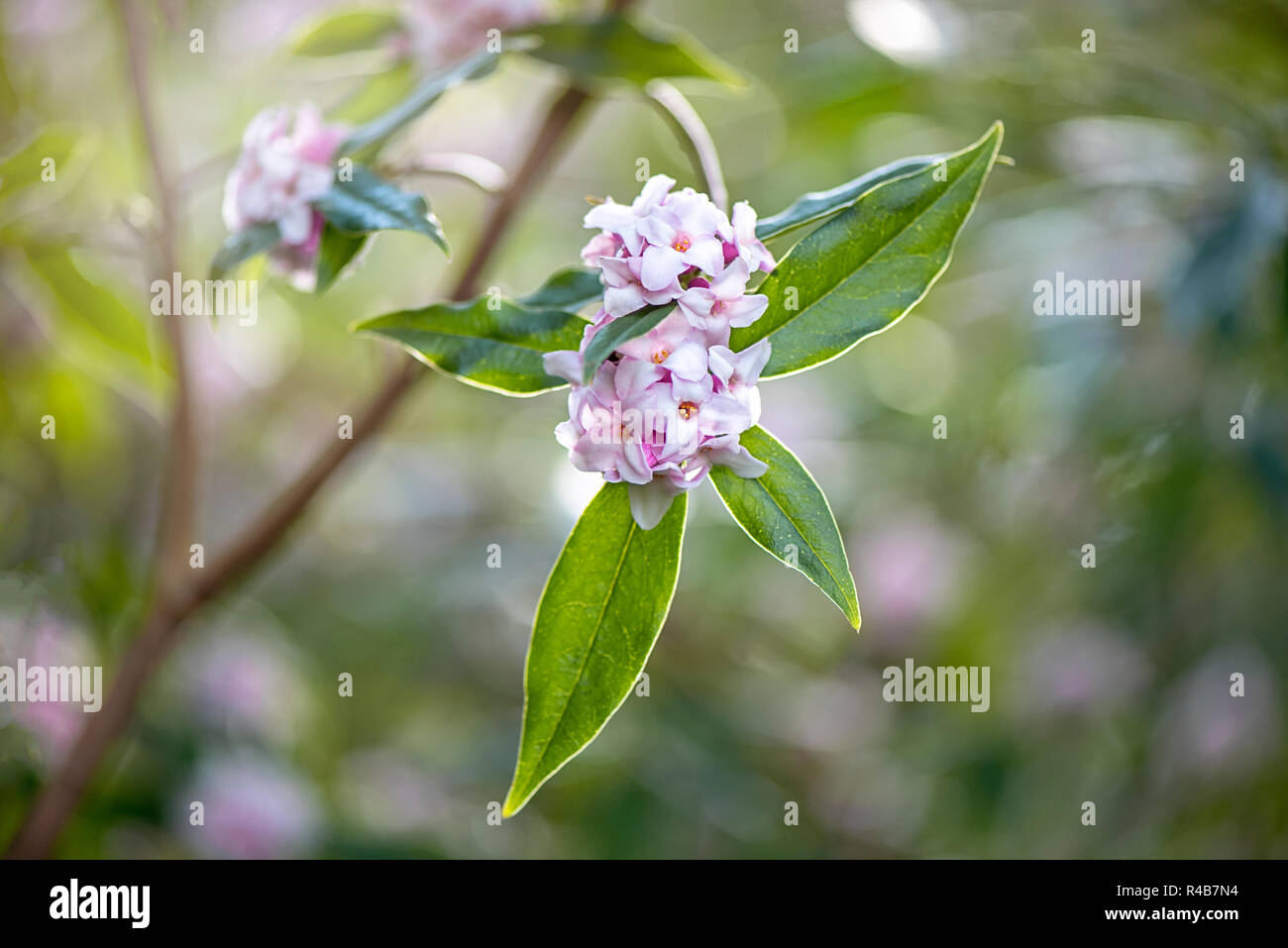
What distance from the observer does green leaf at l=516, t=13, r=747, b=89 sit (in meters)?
0.72

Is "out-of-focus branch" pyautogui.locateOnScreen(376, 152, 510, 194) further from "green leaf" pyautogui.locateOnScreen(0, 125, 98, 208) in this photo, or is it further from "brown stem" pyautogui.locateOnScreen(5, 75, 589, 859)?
"green leaf" pyautogui.locateOnScreen(0, 125, 98, 208)

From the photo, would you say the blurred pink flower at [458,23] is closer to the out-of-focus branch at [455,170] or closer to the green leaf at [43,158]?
the out-of-focus branch at [455,170]

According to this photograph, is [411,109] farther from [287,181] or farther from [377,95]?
[377,95]

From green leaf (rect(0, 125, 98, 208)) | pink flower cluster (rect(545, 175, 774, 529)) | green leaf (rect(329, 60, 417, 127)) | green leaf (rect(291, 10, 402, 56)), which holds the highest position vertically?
green leaf (rect(291, 10, 402, 56))

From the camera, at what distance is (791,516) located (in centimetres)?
49

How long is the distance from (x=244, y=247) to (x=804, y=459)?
1.11 m

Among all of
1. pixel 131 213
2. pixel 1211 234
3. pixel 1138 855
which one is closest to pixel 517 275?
pixel 131 213

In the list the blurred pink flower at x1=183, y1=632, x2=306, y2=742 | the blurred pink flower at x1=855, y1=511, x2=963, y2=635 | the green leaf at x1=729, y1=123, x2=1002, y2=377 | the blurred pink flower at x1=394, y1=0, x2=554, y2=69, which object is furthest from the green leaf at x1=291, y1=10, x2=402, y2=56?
the blurred pink flower at x1=855, y1=511, x2=963, y2=635

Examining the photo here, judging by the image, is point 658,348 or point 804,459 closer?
point 658,348

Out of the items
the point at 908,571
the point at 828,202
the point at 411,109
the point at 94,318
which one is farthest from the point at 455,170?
the point at 908,571

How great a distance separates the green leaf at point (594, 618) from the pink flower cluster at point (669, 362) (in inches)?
0.8

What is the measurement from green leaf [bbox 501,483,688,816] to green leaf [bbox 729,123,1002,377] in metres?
0.10

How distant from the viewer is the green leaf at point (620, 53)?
0.72m
